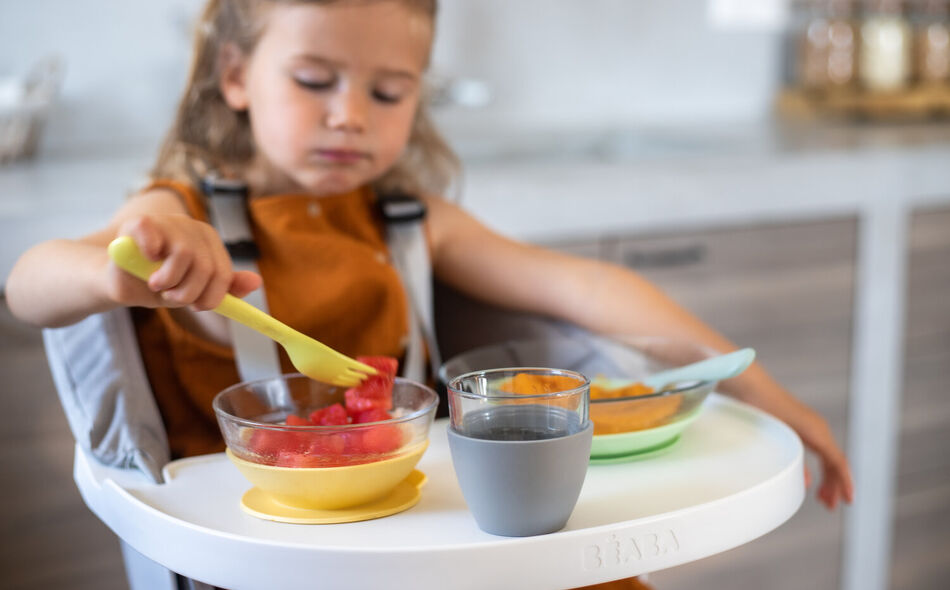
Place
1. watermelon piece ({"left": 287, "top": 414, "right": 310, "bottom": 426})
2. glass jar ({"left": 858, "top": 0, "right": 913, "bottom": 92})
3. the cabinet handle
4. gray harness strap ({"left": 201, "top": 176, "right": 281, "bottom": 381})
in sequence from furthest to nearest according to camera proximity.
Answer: glass jar ({"left": 858, "top": 0, "right": 913, "bottom": 92}) < the cabinet handle < gray harness strap ({"left": 201, "top": 176, "right": 281, "bottom": 381}) < watermelon piece ({"left": 287, "top": 414, "right": 310, "bottom": 426})

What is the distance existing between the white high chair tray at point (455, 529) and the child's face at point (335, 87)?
320 millimetres

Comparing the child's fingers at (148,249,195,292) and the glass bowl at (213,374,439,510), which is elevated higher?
the child's fingers at (148,249,195,292)

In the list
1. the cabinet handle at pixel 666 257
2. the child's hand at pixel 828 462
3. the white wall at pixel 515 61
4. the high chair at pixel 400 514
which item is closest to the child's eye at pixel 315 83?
the high chair at pixel 400 514

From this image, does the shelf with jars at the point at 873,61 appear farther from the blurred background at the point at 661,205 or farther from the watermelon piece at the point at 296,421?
the watermelon piece at the point at 296,421

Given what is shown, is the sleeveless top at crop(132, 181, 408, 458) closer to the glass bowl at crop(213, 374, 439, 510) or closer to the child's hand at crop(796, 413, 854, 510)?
the glass bowl at crop(213, 374, 439, 510)

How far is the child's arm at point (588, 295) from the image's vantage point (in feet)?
2.85

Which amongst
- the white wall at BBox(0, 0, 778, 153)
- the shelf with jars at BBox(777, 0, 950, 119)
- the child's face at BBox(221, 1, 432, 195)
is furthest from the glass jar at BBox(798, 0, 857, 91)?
the child's face at BBox(221, 1, 432, 195)

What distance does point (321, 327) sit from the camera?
3.12ft

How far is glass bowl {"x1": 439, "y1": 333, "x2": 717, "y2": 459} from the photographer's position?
678 millimetres

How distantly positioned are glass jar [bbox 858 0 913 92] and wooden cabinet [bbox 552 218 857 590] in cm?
76

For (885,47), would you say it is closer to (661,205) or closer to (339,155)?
(661,205)

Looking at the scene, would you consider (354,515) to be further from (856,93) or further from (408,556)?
Result: (856,93)

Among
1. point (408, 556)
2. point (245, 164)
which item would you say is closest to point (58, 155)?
point (245, 164)

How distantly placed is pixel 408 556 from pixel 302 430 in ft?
0.34
